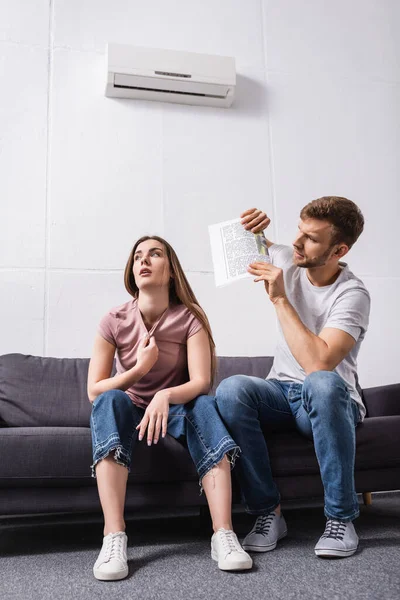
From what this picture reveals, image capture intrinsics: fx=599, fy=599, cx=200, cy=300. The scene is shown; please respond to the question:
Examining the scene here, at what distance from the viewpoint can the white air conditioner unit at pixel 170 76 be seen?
10.3 ft

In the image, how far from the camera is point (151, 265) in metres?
2.18

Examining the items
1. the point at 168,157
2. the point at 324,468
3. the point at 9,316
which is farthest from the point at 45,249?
the point at 324,468

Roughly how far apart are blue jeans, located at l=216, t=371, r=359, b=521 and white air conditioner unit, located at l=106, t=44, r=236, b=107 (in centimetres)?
192

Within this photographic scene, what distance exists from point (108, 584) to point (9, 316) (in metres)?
1.70

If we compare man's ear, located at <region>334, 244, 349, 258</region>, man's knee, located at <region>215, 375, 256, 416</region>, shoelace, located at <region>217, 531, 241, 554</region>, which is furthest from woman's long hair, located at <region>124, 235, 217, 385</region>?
shoelace, located at <region>217, 531, 241, 554</region>

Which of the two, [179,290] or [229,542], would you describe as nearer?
[229,542]

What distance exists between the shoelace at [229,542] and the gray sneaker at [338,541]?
0.24 meters

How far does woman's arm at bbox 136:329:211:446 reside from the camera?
177 cm

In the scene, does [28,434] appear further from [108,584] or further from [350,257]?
[350,257]

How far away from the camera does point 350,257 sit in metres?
3.35

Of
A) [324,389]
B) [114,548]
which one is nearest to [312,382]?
[324,389]

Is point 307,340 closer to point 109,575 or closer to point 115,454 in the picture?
point 115,454

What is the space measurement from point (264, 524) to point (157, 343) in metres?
0.69

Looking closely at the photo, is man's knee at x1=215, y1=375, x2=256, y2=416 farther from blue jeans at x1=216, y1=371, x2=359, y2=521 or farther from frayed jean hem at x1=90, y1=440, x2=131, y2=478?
frayed jean hem at x1=90, y1=440, x2=131, y2=478
